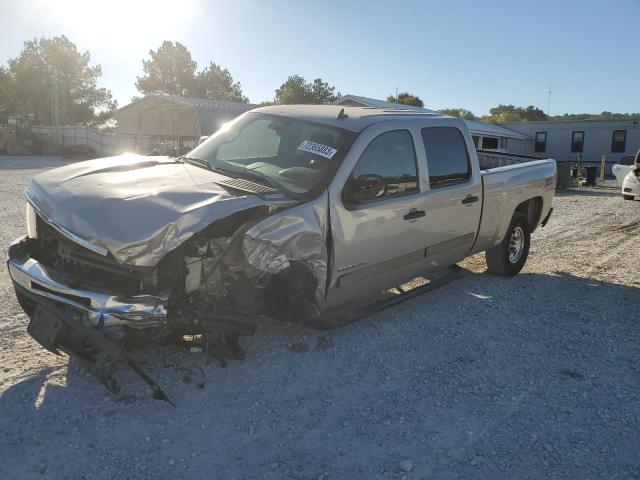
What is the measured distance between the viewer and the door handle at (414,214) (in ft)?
15.4

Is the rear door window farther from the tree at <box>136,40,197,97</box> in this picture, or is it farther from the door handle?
the tree at <box>136,40,197,97</box>

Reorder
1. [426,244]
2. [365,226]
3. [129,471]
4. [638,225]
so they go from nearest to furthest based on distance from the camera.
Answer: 1. [129,471]
2. [365,226]
3. [426,244]
4. [638,225]

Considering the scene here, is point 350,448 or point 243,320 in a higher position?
point 243,320

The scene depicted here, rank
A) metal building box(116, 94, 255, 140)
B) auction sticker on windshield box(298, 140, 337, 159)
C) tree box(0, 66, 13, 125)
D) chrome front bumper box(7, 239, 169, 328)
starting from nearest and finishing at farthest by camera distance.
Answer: chrome front bumper box(7, 239, 169, 328) < auction sticker on windshield box(298, 140, 337, 159) < metal building box(116, 94, 255, 140) < tree box(0, 66, 13, 125)

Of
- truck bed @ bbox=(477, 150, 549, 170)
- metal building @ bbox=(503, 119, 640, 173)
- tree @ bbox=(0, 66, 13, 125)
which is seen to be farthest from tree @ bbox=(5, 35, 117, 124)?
truck bed @ bbox=(477, 150, 549, 170)

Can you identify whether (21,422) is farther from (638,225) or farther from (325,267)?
(638,225)

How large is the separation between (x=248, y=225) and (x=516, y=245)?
4.39m

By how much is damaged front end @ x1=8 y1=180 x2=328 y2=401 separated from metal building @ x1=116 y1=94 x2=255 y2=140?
27764mm

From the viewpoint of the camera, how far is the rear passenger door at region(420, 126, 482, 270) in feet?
16.6

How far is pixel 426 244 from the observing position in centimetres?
505

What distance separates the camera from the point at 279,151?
4676mm

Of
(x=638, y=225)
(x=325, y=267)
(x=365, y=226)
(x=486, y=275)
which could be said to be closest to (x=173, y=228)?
(x=325, y=267)

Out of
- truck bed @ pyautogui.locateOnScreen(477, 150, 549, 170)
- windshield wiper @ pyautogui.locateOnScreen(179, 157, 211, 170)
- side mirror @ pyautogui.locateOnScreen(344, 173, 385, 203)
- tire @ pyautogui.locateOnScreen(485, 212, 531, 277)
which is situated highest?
truck bed @ pyautogui.locateOnScreen(477, 150, 549, 170)

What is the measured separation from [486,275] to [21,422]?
5.42m
